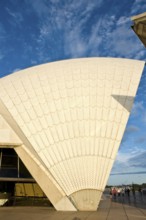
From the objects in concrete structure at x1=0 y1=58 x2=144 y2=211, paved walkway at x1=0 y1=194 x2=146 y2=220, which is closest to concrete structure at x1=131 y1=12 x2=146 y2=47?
concrete structure at x1=0 y1=58 x2=144 y2=211

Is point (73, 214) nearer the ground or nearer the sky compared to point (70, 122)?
nearer the ground

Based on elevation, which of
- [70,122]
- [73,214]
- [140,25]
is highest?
[140,25]

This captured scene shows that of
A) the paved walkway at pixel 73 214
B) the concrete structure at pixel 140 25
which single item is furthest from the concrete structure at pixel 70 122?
the concrete structure at pixel 140 25

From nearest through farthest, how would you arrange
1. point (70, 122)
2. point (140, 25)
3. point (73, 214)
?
point (140, 25) → point (73, 214) → point (70, 122)

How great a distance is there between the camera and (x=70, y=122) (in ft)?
52.0

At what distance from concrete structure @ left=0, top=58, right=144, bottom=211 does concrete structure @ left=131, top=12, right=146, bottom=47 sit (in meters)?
7.67

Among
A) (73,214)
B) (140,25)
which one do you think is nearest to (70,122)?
(73,214)

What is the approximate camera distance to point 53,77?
1752 centimetres

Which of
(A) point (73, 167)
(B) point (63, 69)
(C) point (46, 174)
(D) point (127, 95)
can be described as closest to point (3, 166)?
(C) point (46, 174)

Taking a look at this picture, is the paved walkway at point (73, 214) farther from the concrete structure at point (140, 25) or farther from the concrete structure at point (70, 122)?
the concrete structure at point (140, 25)

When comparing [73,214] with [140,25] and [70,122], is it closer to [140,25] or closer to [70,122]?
[70,122]

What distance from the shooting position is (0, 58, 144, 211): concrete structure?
14.5m

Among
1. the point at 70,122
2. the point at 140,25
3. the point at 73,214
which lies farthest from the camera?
the point at 70,122

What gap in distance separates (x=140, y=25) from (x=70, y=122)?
8870 millimetres
